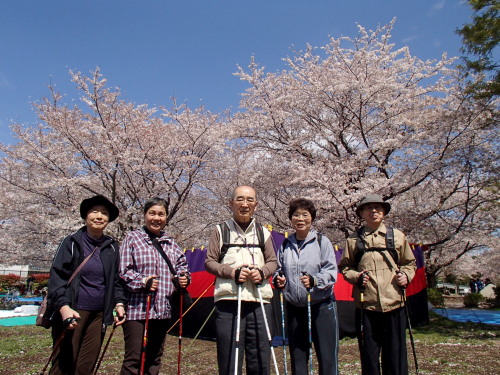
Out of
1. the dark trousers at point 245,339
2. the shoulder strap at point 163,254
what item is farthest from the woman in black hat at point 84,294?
the dark trousers at point 245,339

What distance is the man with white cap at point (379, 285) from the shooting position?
2637 mm

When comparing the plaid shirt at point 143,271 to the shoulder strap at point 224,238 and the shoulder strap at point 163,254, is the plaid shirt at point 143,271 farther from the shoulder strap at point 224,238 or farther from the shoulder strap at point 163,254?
the shoulder strap at point 224,238

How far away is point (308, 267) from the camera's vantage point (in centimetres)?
272

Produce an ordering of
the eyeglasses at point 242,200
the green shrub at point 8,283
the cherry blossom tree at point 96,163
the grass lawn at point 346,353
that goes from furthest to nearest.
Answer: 1. the green shrub at point 8,283
2. the cherry blossom tree at point 96,163
3. the grass lawn at point 346,353
4. the eyeglasses at point 242,200

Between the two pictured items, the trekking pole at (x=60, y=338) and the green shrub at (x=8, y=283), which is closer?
the trekking pole at (x=60, y=338)

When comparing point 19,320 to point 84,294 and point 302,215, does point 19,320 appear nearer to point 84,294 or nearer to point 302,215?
point 84,294

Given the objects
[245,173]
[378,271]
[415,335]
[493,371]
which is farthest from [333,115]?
[378,271]

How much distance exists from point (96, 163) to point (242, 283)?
9.78 metres

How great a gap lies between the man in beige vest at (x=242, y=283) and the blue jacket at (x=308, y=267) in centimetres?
21

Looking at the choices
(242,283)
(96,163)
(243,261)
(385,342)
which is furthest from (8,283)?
(385,342)

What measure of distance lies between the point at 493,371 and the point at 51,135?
496 inches

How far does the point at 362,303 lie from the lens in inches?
109

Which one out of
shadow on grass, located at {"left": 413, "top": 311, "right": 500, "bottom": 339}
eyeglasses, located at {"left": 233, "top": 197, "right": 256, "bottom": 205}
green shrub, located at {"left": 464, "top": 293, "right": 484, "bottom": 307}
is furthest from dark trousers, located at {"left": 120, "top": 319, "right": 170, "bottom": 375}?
green shrub, located at {"left": 464, "top": 293, "right": 484, "bottom": 307}

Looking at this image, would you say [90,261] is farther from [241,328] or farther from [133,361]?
[241,328]
